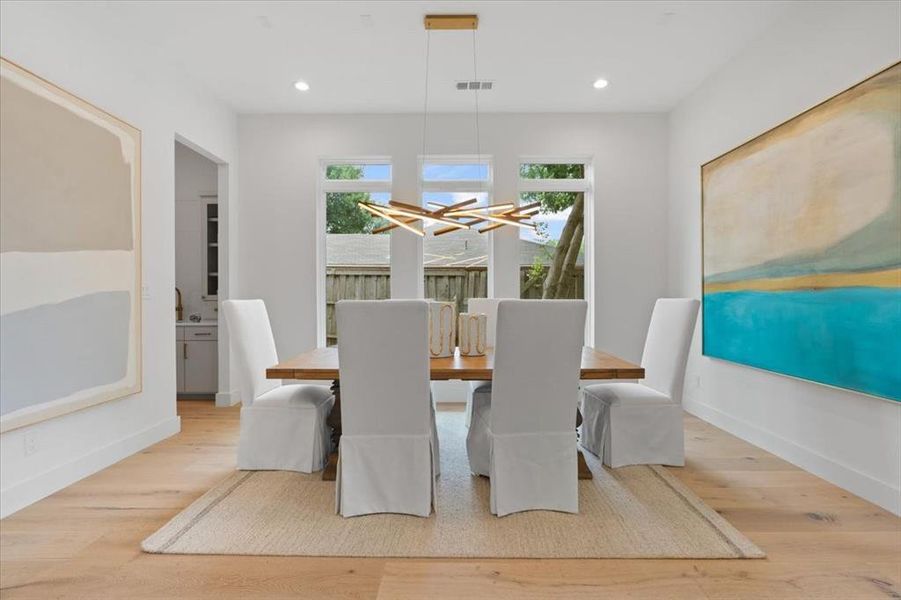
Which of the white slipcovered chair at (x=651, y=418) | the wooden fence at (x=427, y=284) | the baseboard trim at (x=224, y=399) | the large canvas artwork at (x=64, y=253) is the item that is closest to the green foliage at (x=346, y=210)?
the wooden fence at (x=427, y=284)

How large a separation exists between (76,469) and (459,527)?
7.08 ft

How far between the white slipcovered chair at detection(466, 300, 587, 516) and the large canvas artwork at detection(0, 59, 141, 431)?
7.37ft

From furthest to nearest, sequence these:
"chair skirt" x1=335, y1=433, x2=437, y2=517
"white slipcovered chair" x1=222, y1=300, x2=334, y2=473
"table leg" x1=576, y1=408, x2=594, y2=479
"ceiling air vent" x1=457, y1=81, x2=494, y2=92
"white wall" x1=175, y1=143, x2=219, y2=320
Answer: "white wall" x1=175, y1=143, x2=219, y2=320, "ceiling air vent" x1=457, y1=81, x2=494, y2=92, "white slipcovered chair" x1=222, y1=300, x2=334, y2=473, "table leg" x1=576, y1=408, x2=594, y2=479, "chair skirt" x1=335, y1=433, x2=437, y2=517

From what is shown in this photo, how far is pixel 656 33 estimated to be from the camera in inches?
133

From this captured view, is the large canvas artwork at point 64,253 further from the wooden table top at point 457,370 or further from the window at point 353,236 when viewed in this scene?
the window at point 353,236

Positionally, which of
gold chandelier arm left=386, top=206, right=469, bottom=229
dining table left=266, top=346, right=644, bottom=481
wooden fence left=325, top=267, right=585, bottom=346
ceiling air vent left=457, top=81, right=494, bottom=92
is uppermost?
ceiling air vent left=457, top=81, right=494, bottom=92

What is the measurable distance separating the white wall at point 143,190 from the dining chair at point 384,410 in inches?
61.4

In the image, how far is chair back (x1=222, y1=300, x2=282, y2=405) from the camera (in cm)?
284

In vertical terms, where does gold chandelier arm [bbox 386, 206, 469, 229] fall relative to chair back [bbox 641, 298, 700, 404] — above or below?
above

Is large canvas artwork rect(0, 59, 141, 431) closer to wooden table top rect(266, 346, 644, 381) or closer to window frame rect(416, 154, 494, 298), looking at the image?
wooden table top rect(266, 346, 644, 381)

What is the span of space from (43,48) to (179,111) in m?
1.31

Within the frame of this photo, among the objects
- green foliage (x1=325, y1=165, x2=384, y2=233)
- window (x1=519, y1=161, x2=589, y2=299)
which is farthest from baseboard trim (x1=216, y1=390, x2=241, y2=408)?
window (x1=519, y1=161, x2=589, y2=299)

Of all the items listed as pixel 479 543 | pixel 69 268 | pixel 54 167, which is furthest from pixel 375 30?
pixel 479 543

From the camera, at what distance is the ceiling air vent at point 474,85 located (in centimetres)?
414
